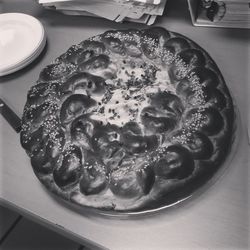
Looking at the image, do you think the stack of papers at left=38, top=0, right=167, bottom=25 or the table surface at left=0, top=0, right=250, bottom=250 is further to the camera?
the stack of papers at left=38, top=0, right=167, bottom=25

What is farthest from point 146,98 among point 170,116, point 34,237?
point 34,237

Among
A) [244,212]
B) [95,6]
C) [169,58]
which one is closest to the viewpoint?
[244,212]

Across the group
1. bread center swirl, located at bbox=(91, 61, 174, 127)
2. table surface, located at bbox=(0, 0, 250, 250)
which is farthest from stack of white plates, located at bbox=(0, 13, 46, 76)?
bread center swirl, located at bbox=(91, 61, 174, 127)

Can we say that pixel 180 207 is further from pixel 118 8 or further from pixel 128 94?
pixel 118 8

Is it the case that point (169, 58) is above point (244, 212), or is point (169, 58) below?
above

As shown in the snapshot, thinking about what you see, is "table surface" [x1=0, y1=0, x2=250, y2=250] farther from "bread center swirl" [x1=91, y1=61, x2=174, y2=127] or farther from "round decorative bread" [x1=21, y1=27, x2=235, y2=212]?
"bread center swirl" [x1=91, y1=61, x2=174, y2=127]

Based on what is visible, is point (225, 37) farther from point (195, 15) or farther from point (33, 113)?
point (33, 113)
